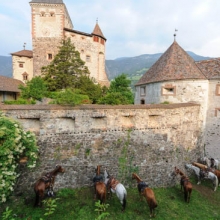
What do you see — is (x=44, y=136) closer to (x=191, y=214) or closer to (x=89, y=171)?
(x=89, y=171)

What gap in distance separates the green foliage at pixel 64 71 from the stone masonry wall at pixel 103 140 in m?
11.7

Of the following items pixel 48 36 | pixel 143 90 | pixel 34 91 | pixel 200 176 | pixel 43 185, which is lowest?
pixel 200 176

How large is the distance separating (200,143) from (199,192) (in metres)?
5.35

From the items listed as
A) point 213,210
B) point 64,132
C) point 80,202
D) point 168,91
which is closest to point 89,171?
point 80,202

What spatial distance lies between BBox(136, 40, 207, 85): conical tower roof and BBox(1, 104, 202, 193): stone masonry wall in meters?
4.44

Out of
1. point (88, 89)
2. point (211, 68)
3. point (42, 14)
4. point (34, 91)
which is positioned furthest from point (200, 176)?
point (42, 14)

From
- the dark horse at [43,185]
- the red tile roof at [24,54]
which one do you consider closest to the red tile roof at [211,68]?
the dark horse at [43,185]

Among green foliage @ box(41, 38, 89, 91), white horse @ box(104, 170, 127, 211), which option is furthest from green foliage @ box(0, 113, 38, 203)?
green foliage @ box(41, 38, 89, 91)

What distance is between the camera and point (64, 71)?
20688mm

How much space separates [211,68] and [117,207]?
15.3m

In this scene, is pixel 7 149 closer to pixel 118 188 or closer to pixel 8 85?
pixel 118 188

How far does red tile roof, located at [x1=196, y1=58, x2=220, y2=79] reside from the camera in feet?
48.7

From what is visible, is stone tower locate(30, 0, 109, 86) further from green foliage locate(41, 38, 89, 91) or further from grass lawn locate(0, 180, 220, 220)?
grass lawn locate(0, 180, 220, 220)

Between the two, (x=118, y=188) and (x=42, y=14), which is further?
(x=42, y=14)
